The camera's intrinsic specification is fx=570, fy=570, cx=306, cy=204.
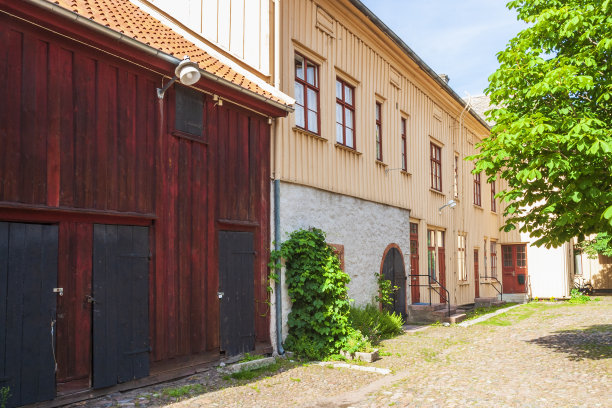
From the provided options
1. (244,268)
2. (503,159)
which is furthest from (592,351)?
(244,268)

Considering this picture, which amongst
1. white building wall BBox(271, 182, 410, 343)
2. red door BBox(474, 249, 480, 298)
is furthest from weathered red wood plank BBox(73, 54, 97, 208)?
red door BBox(474, 249, 480, 298)

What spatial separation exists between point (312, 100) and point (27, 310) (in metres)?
7.13

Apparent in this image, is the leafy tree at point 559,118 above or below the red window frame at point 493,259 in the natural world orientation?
above

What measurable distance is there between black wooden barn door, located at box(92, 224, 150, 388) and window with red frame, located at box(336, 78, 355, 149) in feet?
20.2

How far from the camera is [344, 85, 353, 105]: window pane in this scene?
42.1ft

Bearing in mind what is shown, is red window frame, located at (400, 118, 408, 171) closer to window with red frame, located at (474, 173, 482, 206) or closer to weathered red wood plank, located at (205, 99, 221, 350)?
weathered red wood plank, located at (205, 99, 221, 350)

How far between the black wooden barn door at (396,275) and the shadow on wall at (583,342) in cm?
342

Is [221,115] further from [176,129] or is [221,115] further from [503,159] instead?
[503,159]

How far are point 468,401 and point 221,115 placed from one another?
17.3ft

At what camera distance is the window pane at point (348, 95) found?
12.8 meters

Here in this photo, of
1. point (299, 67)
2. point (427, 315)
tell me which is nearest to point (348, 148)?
point (299, 67)

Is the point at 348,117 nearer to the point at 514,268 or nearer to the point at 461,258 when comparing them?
the point at 461,258

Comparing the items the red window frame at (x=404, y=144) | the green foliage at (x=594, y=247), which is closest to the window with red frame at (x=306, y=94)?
the red window frame at (x=404, y=144)

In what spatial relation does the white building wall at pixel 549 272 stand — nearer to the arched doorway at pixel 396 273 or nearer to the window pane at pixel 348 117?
the arched doorway at pixel 396 273
